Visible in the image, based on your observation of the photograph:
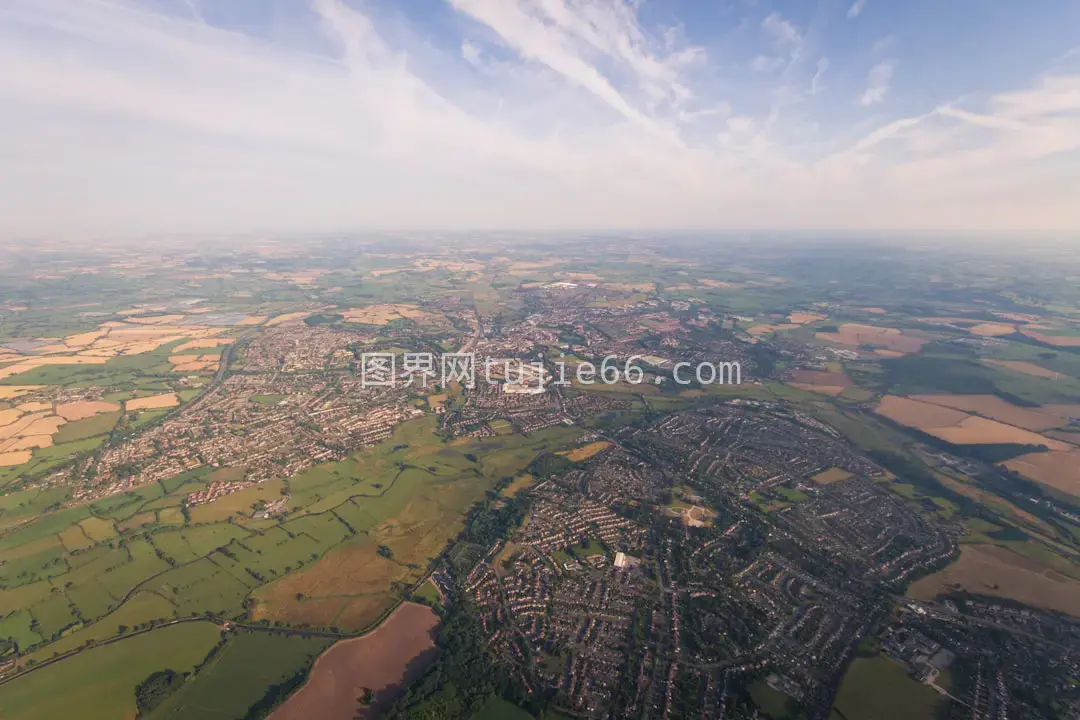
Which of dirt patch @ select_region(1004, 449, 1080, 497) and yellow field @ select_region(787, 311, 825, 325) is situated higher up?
dirt patch @ select_region(1004, 449, 1080, 497)

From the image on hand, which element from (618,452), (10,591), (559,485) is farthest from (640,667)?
(10,591)

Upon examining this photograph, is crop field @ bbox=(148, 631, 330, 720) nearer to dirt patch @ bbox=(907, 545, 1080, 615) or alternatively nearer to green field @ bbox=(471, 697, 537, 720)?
green field @ bbox=(471, 697, 537, 720)

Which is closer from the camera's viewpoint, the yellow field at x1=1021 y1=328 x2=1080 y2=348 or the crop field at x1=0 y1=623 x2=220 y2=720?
the crop field at x1=0 y1=623 x2=220 y2=720

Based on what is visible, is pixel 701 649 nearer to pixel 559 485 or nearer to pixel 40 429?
pixel 559 485

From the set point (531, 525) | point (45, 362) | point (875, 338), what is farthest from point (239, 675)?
point (875, 338)

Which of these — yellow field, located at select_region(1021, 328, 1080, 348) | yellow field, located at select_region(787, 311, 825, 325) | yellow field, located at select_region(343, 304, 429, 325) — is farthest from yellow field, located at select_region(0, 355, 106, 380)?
yellow field, located at select_region(1021, 328, 1080, 348)

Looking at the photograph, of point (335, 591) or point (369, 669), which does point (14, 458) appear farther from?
point (369, 669)
